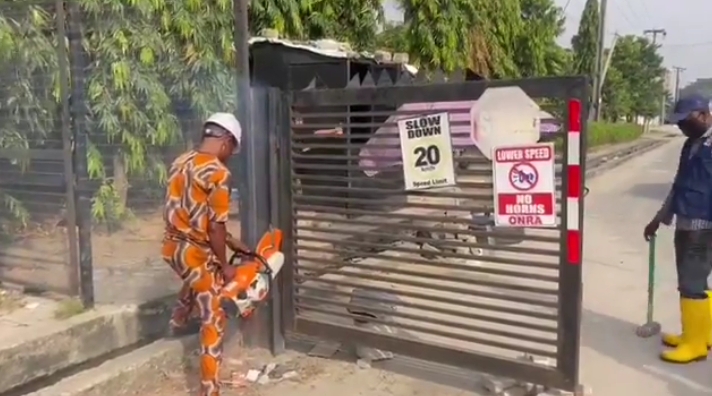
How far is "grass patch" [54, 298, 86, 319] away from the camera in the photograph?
4462mm

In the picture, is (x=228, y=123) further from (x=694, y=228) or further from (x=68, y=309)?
(x=694, y=228)

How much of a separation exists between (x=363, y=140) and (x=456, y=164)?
67 cm

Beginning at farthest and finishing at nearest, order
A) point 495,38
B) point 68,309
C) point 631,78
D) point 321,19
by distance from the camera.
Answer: point 631,78
point 495,38
point 321,19
point 68,309

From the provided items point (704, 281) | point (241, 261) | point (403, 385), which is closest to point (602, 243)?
point (704, 281)

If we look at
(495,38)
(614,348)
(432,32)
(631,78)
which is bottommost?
(614,348)

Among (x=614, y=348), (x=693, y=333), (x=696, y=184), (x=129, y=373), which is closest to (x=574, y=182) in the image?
(x=696, y=184)

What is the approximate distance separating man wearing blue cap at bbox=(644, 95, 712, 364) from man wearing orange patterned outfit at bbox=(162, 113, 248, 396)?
309cm

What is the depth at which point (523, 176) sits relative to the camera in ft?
13.3

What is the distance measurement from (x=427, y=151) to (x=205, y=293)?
1.56 meters

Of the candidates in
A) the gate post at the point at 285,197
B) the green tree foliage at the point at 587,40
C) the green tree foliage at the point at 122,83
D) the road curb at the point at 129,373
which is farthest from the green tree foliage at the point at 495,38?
the green tree foliage at the point at 587,40

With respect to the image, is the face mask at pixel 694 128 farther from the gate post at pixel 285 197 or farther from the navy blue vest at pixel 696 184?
the gate post at pixel 285 197

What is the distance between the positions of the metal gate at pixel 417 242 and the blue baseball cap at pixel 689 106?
1310 mm

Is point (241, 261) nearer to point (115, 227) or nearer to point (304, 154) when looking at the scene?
point (304, 154)

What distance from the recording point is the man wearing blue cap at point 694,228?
489 cm
